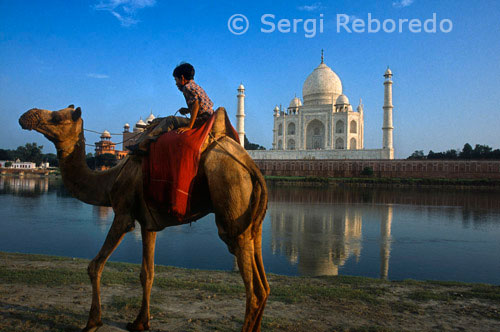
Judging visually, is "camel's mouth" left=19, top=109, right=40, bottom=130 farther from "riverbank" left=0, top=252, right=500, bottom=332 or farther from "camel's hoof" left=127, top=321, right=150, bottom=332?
"camel's hoof" left=127, top=321, right=150, bottom=332

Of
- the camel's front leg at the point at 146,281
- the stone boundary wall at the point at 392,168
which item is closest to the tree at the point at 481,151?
the stone boundary wall at the point at 392,168

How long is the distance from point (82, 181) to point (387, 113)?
172 ft

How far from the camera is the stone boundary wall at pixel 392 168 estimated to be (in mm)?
43375

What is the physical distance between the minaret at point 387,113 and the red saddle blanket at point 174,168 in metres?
49.8

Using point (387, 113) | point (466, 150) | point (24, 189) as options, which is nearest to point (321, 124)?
point (387, 113)

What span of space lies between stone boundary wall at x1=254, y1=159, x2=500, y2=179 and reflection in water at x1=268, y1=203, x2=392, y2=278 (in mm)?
29870

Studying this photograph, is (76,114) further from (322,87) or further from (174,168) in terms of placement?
(322,87)

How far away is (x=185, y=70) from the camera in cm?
406

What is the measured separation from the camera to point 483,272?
319 inches

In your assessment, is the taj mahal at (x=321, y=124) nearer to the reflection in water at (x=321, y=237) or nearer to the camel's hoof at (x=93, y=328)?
the reflection in water at (x=321, y=237)

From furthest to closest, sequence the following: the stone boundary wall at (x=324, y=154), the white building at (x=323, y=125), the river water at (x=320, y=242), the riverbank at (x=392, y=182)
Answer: the white building at (x=323, y=125) → the stone boundary wall at (x=324, y=154) → the riverbank at (x=392, y=182) → the river water at (x=320, y=242)

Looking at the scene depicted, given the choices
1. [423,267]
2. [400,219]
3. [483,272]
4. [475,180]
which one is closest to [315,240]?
[423,267]

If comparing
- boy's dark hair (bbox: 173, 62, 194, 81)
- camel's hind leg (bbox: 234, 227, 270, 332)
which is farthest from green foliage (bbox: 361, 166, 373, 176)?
camel's hind leg (bbox: 234, 227, 270, 332)

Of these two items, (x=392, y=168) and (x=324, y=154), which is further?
(x=324, y=154)
